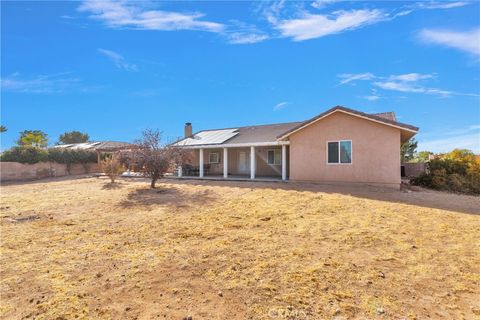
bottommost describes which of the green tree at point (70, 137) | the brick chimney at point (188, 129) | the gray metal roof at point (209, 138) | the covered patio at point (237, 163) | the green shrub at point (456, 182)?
the green shrub at point (456, 182)

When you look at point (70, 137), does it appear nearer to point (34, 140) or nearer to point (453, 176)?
point (34, 140)

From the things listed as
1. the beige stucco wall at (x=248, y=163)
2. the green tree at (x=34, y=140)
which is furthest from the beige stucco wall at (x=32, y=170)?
the beige stucco wall at (x=248, y=163)

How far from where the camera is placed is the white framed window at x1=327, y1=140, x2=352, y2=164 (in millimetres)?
15000

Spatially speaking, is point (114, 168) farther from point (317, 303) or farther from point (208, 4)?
point (317, 303)

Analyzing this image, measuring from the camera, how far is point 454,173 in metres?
15.9

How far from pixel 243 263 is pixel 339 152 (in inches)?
473

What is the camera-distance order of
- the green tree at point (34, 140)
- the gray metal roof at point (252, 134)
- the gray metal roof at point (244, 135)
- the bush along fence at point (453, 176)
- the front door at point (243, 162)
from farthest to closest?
the green tree at point (34, 140) < the front door at point (243, 162) < the gray metal roof at point (244, 135) < the gray metal roof at point (252, 134) < the bush along fence at point (453, 176)

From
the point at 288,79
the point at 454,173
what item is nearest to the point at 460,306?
the point at 454,173

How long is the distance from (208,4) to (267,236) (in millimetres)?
10604

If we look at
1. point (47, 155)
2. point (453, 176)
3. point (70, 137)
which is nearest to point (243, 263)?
point (453, 176)

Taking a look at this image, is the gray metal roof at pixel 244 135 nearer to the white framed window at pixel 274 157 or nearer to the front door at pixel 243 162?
the white framed window at pixel 274 157

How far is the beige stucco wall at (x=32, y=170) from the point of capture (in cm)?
2406

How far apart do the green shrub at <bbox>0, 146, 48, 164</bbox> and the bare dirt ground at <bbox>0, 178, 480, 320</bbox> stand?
19.8 metres

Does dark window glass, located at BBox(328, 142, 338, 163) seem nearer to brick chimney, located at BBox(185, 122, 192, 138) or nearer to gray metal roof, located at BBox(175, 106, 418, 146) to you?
gray metal roof, located at BBox(175, 106, 418, 146)
